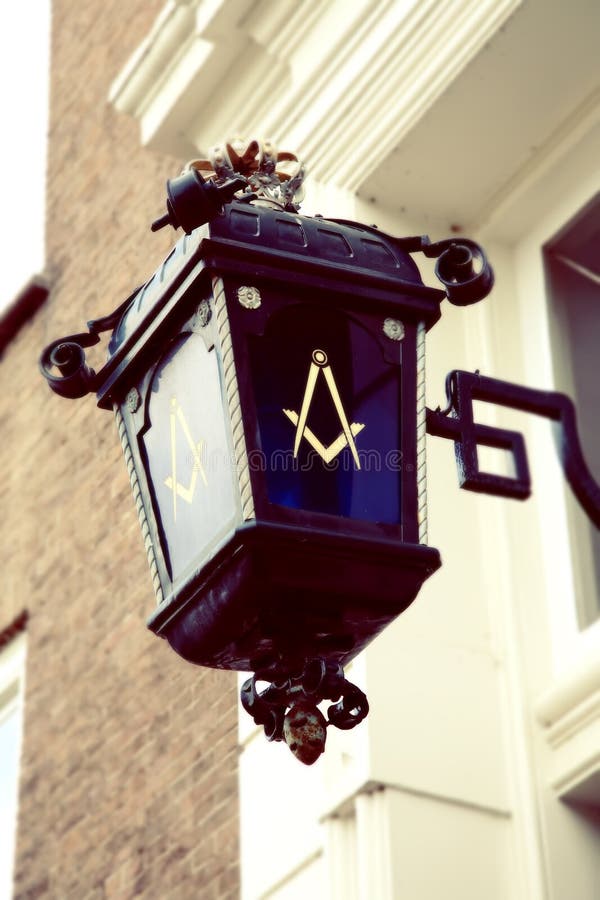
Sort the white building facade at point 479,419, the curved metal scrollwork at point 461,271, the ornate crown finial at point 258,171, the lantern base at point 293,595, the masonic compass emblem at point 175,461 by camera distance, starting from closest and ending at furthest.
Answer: the lantern base at point 293,595 → the masonic compass emblem at point 175,461 → the curved metal scrollwork at point 461,271 → the ornate crown finial at point 258,171 → the white building facade at point 479,419

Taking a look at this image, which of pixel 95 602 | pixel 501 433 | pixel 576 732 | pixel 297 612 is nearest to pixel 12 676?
pixel 95 602

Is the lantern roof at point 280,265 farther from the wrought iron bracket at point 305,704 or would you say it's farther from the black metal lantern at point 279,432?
the wrought iron bracket at point 305,704

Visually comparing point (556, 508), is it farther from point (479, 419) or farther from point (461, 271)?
point (461, 271)

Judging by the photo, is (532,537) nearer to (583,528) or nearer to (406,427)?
(583,528)

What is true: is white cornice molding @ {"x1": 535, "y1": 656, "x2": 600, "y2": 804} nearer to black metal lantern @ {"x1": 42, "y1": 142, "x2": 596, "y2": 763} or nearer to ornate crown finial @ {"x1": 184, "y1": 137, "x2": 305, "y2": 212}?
black metal lantern @ {"x1": 42, "y1": 142, "x2": 596, "y2": 763}

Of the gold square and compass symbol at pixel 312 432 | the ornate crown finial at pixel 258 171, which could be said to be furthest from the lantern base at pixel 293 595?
the ornate crown finial at pixel 258 171

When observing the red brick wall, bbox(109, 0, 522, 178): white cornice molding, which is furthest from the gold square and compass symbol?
the red brick wall

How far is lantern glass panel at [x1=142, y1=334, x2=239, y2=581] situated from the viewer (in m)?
2.90

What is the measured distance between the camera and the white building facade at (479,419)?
4512 mm

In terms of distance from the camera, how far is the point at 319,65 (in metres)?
5.61

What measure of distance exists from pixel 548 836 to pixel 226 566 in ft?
6.68

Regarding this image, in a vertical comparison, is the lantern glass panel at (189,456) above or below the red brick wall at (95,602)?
below

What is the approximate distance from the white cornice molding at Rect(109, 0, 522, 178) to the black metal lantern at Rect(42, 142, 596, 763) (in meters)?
2.08

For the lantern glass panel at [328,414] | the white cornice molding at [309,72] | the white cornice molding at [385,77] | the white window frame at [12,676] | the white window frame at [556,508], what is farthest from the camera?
the white window frame at [12,676]
